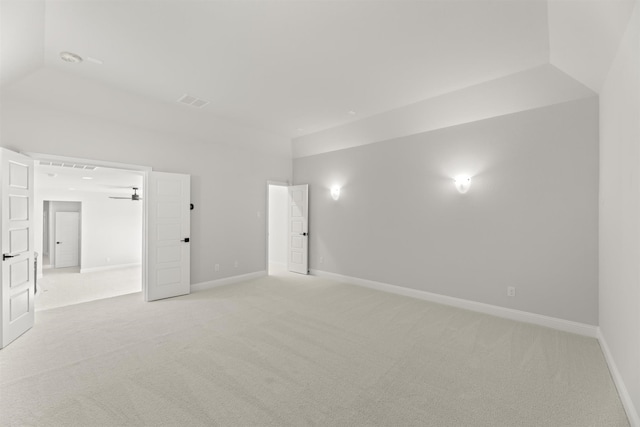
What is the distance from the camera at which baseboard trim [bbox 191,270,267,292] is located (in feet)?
17.8

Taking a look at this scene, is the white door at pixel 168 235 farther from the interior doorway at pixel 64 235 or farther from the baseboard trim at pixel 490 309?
the interior doorway at pixel 64 235

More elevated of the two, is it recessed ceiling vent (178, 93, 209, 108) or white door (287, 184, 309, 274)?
recessed ceiling vent (178, 93, 209, 108)

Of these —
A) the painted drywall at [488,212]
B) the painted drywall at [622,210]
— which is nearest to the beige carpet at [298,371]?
the painted drywall at [622,210]

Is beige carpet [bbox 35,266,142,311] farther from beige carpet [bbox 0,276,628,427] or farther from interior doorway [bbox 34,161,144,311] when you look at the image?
beige carpet [bbox 0,276,628,427]

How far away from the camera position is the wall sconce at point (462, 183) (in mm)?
4436

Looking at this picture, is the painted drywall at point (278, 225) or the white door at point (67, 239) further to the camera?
the white door at point (67, 239)

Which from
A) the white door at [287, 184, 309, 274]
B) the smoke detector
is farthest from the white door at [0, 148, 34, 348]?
the white door at [287, 184, 309, 274]

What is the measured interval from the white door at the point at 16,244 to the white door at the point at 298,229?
480 cm

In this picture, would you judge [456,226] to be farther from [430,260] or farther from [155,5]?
[155,5]

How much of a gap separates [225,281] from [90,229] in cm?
587

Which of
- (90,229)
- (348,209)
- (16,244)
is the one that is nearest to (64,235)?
(90,229)

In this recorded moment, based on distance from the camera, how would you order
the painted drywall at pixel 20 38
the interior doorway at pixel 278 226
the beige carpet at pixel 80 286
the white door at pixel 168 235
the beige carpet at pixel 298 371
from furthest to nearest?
the interior doorway at pixel 278 226, the beige carpet at pixel 80 286, the white door at pixel 168 235, the painted drywall at pixel 20 38, the beige carpet at pixel 298 371

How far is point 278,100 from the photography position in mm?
4469

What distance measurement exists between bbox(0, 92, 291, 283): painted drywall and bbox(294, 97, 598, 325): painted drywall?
6.86ft
